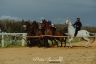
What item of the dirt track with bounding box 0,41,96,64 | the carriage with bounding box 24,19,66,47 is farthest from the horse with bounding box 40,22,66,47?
the dirt track with bounding box 0,41,96,64

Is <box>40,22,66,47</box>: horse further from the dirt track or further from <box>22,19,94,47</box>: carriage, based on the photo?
the dirt track

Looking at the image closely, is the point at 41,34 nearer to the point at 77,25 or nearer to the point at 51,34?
the point at 51,34

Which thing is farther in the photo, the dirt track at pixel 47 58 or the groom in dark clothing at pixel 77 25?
the groom in dark clothing at pixel 77 25

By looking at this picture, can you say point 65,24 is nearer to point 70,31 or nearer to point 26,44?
point 70,31

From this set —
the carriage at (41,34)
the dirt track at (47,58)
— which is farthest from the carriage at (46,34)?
the dirt track at (47,58)

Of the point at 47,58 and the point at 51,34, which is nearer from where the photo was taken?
the point at 47,58

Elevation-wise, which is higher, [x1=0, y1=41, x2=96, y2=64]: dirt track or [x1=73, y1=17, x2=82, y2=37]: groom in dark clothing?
[x1=73, y1=17, x2=82, y2=37]: groom in dark clothing

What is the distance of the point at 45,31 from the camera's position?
3225 cm

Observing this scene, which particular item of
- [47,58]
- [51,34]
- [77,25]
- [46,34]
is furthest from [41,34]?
[47,58]

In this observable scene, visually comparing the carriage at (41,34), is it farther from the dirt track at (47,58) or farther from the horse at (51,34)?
the dirt track at (47,58)

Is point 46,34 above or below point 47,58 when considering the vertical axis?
above

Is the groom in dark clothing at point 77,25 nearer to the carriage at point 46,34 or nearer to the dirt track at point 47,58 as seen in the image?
the carriage at point 46,34

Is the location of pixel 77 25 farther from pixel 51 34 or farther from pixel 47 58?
pixel 47 58

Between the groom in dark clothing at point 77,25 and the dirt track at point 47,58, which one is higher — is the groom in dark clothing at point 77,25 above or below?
above
